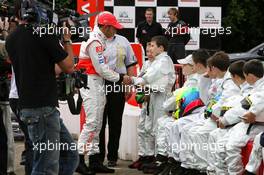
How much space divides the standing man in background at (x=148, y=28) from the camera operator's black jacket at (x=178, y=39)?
0.24m

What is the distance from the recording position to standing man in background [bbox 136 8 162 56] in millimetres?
14830

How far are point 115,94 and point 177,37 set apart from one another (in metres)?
5.86

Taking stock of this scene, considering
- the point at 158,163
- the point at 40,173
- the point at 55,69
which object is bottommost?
the point at 158,163

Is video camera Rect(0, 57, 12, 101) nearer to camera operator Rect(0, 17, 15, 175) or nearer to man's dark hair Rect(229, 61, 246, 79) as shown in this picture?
camera operator Rect(0, 17, 15, 175)

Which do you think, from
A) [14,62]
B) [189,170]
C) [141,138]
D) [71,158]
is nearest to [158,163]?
[141,138]

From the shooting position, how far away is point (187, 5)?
50.7ft

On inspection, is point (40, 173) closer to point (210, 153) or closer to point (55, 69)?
point (55, 69)

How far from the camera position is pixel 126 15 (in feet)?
50.8

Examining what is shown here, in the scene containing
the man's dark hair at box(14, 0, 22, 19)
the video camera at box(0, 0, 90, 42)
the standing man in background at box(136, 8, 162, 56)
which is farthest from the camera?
the standing man in background at box(136, 8, 162, 56)

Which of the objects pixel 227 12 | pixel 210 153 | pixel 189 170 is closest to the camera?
pixel 210 153

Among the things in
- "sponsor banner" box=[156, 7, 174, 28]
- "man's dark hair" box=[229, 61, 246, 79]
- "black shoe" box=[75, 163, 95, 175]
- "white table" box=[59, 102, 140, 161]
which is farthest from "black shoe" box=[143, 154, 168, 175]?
"sponsor banner" box=[156, 7, 174, 28]

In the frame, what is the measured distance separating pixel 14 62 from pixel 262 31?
23831mm

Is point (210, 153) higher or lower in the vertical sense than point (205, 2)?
lower

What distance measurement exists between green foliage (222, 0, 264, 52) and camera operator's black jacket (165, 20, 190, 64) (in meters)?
12.8
